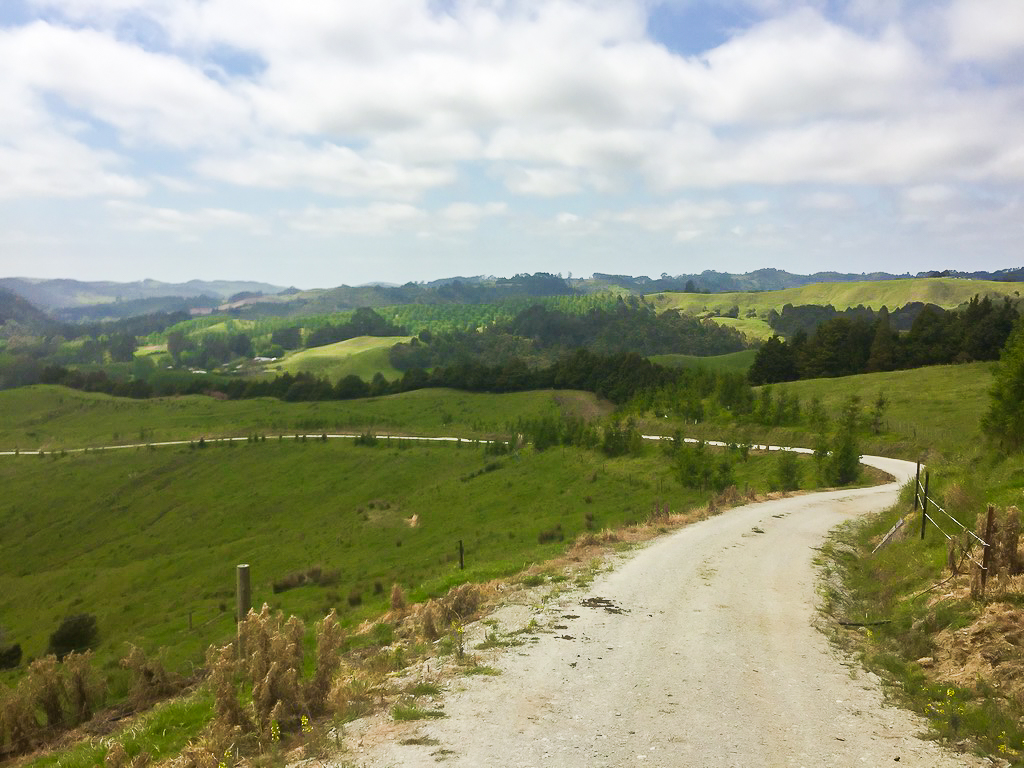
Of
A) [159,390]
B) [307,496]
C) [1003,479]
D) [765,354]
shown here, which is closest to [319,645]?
[1003,479]

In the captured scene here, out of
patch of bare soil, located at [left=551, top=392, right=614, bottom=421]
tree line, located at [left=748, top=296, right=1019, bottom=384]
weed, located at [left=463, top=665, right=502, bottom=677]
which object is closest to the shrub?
weed, located at [left=463, top=665, right=502, bottom=677]

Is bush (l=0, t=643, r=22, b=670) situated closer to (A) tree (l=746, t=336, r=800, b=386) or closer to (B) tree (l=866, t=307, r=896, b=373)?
(A) tree (l=746, t=336, r=800, b=386)

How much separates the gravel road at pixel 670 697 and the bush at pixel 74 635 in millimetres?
38523

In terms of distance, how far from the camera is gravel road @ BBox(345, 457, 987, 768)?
27.3 feet

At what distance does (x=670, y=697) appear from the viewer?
10.1 m

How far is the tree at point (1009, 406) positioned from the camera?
27692 millimetres

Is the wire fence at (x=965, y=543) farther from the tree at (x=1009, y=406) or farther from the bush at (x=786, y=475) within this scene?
the bush at (x=786, y=475)

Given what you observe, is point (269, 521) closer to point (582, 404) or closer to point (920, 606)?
point (582, 404)

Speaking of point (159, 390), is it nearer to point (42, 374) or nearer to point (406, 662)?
point (42, 374)

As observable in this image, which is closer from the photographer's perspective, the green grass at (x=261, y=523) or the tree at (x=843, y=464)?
the green grass at (x=261, y=523)

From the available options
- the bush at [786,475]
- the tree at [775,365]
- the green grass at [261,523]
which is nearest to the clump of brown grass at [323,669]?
the green grass at [261,523]

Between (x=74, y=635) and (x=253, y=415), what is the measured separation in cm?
7604

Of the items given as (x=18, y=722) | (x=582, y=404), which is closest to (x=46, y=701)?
(x=18, y=722)

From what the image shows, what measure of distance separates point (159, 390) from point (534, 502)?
421 ft
